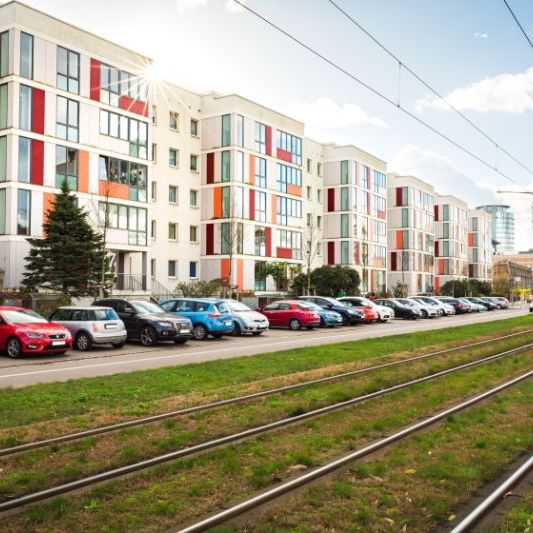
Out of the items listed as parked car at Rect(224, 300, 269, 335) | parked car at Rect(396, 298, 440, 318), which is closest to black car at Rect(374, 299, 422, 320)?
parked car at Rect(396, 298, 440, 318)

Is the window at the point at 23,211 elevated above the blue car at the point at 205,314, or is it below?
above

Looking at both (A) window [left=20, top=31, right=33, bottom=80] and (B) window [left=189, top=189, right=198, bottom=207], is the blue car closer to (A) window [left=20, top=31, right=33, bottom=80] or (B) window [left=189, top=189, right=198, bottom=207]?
(A) window [left=20, top=31, right=33, bottom=80]

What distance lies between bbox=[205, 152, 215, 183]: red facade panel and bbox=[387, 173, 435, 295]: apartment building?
129ft

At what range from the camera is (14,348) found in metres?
17.8

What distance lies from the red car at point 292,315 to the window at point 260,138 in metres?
22.2

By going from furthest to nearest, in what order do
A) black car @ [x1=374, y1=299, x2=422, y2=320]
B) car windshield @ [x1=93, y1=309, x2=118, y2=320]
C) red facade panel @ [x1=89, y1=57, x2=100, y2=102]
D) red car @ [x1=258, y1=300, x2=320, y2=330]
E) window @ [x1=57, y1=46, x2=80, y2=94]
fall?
black car @ [x1=374, y1=299, x2=422, y2=320] → red facade panel @ [x1=89, y1=57, x2=100, y2=102] → window @ [x1=57, y1=46, x2=80, y2=94] → red car @ [x1=258, y1=300, x2=320, y2=330] → car windshield @ [x1=93, y1=309, x2=118, y2=320]

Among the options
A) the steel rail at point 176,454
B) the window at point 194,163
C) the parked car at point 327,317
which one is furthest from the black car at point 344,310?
the steel rail at point 176,454

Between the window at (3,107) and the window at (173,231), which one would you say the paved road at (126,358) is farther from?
the window at (173,231)

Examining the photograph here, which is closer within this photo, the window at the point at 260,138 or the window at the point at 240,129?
the window at the point at 240,129

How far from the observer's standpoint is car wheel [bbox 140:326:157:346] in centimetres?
2186

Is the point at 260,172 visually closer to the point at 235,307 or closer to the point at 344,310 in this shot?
the point at 344,310

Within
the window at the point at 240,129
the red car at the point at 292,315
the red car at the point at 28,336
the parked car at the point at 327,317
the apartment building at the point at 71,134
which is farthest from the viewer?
the window at the point at 240,129

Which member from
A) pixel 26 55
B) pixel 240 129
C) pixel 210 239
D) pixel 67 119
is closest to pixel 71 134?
pixel 67 119

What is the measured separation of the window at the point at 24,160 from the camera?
33312mm
